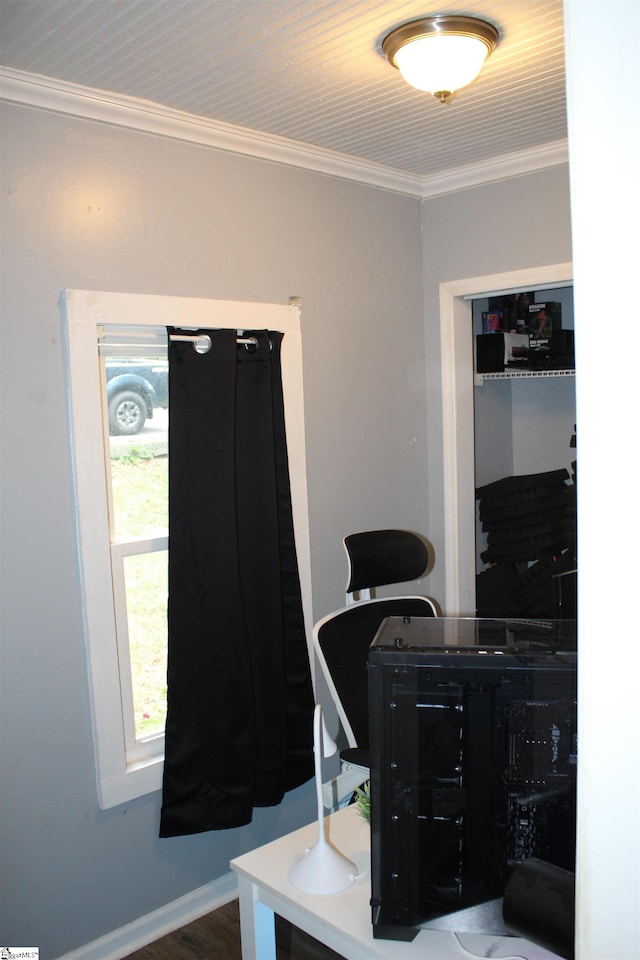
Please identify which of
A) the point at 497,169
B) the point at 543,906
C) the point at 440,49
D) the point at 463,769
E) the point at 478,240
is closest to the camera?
the point at 543,906

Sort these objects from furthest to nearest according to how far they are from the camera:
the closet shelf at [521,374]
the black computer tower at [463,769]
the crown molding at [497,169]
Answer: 1. the closet shelf at [521,374]
2. the crown molding at [497,169]
3. the black computer tower at [463,769]

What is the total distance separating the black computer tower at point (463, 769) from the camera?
1362 millimetres

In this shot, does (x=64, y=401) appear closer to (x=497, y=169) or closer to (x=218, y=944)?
(x=218, y=944)

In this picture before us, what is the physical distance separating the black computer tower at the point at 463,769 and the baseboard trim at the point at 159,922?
1.44m

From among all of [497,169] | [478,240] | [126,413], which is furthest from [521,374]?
[126,413]

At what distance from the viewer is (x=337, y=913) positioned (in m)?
1.52

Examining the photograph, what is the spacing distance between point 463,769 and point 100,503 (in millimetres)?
1434

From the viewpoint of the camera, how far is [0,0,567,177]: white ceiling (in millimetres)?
1770

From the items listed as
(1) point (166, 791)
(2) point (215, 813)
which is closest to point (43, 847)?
(1) point (166, 791)

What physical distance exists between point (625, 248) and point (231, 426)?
2.14m

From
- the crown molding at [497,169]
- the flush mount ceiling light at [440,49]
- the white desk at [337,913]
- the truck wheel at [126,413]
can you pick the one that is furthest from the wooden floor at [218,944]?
the crown molding at [497,169]

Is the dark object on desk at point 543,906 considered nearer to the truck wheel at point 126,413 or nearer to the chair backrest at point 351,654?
the chair backrest at point 351,654

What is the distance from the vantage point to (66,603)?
91.0 inches

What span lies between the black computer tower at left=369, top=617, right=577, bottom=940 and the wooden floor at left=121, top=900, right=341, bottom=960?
1.28 m
